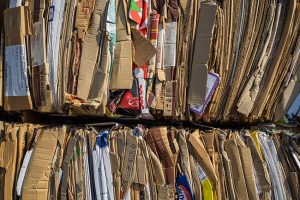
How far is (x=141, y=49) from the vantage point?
4.35ft

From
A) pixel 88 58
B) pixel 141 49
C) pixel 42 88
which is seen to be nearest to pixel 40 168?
pixel 42 88

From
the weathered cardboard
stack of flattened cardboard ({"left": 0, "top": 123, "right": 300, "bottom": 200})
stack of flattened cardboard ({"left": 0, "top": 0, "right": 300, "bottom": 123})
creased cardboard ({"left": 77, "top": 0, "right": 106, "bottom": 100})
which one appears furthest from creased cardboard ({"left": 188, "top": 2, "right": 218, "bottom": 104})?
the weathered cardboard

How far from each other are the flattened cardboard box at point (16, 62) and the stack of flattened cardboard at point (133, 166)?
7cm

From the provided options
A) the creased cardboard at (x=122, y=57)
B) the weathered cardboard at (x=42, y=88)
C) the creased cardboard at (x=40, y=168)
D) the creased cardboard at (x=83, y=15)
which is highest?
the creased cardboard at (x=83, y=15)

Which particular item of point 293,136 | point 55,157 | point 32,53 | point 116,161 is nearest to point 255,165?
point 293,136

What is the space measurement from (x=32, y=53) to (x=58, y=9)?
149mm

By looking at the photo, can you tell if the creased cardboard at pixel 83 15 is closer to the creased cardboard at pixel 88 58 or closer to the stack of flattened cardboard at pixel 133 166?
the creased cardboard at pixel 88 58

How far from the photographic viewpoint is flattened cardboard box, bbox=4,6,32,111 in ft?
4.32

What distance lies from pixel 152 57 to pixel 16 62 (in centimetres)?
40

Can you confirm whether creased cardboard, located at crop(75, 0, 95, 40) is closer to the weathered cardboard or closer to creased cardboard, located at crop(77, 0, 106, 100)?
creased cardboard, located at crop(77, 0, 106, 100)

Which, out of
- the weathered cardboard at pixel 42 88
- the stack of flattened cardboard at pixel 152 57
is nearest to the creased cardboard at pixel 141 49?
the stack of flattened cardboard at pixel 152 57

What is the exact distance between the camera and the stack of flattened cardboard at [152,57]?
1.31 m

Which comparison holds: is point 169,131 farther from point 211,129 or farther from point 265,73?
point 265,73

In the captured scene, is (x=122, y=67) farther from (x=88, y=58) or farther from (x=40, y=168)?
(x=40, y=168)
